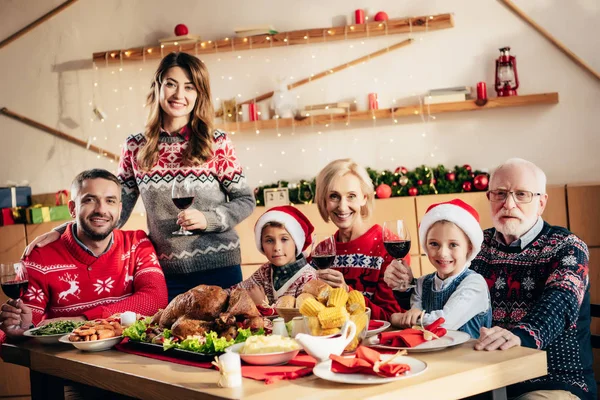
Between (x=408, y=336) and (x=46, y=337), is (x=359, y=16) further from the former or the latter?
(x=408, y=336)

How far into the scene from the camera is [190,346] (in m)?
1.99

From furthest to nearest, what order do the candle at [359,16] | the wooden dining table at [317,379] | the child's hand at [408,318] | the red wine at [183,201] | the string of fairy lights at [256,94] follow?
the string of fairy lights at [256,94], the candle at [359,16], the red wine at [183,201], the child's hand at [408,318], the wooden dining table at [317,379]

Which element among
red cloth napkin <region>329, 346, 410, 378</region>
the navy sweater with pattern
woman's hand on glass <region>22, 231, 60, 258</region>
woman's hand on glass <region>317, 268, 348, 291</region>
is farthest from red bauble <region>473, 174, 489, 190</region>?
red cloth napkin <region>329, 346, 410, 378</region>

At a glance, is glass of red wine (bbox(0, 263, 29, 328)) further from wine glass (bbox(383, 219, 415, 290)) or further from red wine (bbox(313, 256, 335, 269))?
wine glass (bbox(383, 219, 415, 290))

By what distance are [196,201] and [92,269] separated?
0.48 meters

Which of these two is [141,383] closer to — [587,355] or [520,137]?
[587,355]

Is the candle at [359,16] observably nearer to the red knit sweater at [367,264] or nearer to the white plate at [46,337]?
the red knit sweater at [367,264]

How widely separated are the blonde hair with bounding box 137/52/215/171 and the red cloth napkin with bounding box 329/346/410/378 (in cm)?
147

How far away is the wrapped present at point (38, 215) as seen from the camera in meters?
4.84

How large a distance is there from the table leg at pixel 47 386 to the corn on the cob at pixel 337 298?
102 cm

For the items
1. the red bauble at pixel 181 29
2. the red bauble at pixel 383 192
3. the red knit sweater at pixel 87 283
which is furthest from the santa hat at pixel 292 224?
the red bauble at pixel 181 29

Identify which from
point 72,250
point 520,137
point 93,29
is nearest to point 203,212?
point 72,250

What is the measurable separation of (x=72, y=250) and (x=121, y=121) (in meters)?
2.87

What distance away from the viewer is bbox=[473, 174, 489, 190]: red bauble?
15.4ft
